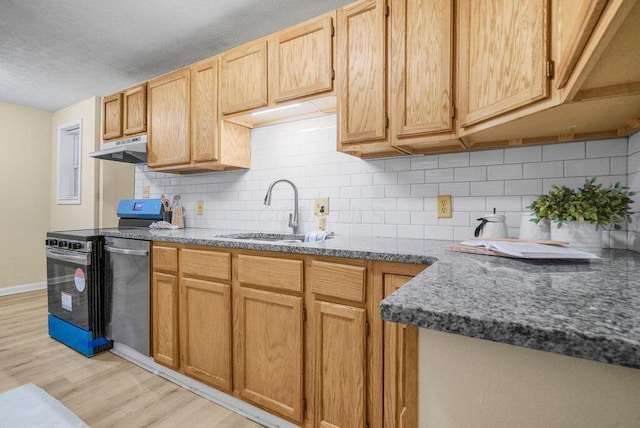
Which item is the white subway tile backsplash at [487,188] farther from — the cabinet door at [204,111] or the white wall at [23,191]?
the white wall at [23,191]

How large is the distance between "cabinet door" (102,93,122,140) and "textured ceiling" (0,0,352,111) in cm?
30

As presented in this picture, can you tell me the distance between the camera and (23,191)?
436 cm

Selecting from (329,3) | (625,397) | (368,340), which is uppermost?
(329,3)

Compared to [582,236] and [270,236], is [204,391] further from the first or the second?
[582,236]

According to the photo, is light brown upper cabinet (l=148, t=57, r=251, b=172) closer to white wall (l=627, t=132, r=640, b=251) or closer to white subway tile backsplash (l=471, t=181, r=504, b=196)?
white subway tile backsplash (l=471, t=181, r=504, b=196)

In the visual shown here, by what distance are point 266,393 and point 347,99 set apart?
5.39 ft

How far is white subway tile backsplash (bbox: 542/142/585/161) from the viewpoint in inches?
61.2

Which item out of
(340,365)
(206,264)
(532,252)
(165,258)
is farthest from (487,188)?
(165,258)

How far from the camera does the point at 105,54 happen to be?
2801 millimetres

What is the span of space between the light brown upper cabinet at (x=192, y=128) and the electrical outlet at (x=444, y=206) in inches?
59.6

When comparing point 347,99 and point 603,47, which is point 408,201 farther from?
point 603,47

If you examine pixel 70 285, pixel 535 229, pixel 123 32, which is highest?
pixel 123 32

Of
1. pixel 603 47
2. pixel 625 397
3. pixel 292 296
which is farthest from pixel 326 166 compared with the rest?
pixel 625 397

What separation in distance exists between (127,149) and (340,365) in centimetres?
264
